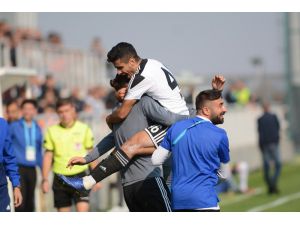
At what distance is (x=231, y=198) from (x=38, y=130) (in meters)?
7.72

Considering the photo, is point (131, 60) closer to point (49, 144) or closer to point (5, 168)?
point (5, 168)

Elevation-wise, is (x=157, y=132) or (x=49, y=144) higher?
(x=157, y=132)

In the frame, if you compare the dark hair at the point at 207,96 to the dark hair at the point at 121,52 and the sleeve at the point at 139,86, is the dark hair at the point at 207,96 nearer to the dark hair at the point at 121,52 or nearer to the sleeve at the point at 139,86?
the sleeve at the point at 139,86

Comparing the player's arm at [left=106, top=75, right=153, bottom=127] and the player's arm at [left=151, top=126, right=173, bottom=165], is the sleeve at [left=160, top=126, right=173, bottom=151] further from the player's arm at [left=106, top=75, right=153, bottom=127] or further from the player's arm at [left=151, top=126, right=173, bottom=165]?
the player's arm at [left=106, top=75, right=153, bottom=127]

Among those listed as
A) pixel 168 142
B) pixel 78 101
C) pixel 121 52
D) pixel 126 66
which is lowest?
pixel 168 142

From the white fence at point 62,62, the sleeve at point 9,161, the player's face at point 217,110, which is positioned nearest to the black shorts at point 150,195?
the player's face at point 217,110

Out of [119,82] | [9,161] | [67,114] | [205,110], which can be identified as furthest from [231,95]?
[205,110]

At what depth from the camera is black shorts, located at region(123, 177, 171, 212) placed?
8922 millimetres

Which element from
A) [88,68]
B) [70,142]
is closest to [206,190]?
[70,142]

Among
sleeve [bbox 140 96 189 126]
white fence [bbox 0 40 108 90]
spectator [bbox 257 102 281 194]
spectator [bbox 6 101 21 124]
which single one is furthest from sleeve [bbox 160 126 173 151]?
spectator [bbox 257 102 281 194]

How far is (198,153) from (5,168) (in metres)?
2.36

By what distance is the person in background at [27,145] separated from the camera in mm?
13602

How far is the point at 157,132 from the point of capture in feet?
28.7

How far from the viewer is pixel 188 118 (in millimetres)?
8750
